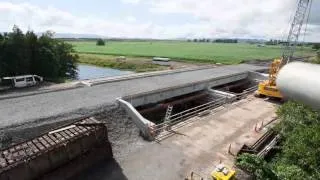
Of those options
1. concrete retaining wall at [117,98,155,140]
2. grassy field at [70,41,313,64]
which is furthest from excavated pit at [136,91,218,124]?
grassy field at [70,41,313,64]

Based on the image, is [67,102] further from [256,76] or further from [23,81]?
[256,76]

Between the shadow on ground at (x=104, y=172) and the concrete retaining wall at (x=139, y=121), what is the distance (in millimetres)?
3980

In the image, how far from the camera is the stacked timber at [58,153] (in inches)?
507

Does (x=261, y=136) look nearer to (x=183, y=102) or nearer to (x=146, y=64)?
(x=183, y=102)

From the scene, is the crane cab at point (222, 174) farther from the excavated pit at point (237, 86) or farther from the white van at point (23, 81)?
the white van at point (23, 81)

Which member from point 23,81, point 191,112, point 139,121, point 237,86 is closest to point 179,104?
point 191,112

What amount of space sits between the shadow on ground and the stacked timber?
0.99 feet

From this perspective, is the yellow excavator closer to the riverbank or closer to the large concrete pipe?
the large concrete pipe

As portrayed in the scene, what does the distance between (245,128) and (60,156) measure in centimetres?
1421

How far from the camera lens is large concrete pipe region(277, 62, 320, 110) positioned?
56.5 ft

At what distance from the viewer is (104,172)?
15508 millimetres

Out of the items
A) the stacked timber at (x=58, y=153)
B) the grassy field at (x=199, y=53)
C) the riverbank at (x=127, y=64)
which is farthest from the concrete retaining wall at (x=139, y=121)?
the grassy field at (x=199, y=53)

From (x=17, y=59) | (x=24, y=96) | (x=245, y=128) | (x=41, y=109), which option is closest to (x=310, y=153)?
(x=245, y=128)

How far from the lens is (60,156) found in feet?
46.7
